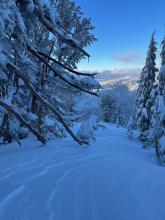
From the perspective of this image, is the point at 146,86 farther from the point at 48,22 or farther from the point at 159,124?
the point at 48,22

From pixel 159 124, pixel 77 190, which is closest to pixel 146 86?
pixel 159 124

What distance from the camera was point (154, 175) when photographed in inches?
230

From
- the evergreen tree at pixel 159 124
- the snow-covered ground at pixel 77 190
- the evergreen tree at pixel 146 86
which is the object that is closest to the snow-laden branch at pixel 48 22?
the snow-covered ground at pixel 77 190

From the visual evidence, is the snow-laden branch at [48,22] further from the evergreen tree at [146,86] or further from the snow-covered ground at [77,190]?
the evergreen tree at [146,86]

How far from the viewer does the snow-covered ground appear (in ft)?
11.7

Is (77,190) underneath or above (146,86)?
underneath

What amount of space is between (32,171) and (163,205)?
241 centimetres

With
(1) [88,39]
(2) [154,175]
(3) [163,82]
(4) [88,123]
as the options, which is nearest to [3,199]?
(2) [154,175]

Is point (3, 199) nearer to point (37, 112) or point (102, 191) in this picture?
point (102, 191)

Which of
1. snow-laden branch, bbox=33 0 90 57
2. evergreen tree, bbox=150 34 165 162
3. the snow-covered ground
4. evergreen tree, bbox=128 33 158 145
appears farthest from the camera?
evergreen tree, bbox=128 33 158 145

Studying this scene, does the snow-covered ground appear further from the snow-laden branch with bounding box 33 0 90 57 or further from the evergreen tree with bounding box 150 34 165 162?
the evergreen tree with bounding box 150 34 165 162

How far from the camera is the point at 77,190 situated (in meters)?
4.42

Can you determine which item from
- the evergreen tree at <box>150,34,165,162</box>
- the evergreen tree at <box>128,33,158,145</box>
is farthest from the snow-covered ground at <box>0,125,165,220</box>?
the evergreen tree at <box>128,33,158,145</box>

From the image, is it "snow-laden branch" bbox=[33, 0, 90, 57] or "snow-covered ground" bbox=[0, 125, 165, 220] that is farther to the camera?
"snow-laden branch" bbox=[33, 0, 90, 57]
